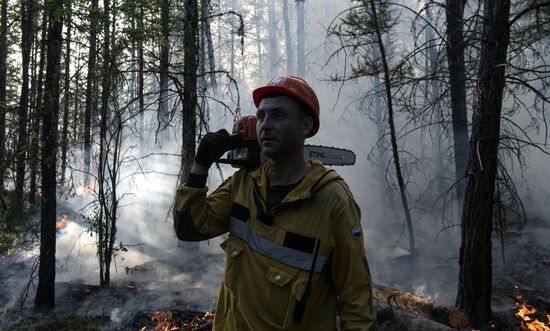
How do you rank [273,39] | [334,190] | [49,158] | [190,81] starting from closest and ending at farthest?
[334,190]
[49,158]
[190,81]
[273,39]

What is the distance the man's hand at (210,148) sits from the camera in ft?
6.94

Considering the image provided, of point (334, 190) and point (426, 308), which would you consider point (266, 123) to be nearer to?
point (334, 190)

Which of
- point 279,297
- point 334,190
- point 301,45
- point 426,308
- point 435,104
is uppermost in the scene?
point 301,45

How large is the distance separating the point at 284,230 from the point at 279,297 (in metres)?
0.29

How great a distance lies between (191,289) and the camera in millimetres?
8406

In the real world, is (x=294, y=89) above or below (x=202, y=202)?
above

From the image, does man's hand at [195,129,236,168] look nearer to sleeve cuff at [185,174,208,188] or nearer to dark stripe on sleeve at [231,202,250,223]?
sleeve cuff at [185,174,208,188]

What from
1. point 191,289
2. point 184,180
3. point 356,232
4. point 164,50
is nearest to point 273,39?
point 164,50

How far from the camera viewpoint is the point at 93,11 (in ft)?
22.7

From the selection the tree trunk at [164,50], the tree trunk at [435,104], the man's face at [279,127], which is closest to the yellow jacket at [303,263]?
the man's face at [279,127]

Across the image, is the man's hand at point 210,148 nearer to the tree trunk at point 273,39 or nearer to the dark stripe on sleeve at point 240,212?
the dark stripe on sleeve at point 240,212

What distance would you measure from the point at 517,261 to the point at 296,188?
35.2ft

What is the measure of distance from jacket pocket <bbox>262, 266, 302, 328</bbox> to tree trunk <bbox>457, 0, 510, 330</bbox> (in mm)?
4072

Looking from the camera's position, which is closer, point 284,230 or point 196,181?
point 284,230
